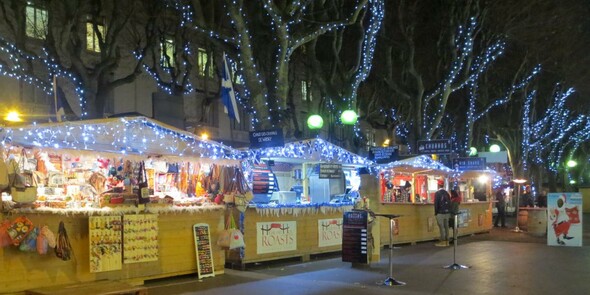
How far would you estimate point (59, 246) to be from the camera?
8.55 m

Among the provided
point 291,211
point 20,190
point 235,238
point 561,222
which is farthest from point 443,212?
point 20,190

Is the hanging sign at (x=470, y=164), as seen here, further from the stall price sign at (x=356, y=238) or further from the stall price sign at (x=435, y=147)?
the stall price sign at (x=356, y=238)

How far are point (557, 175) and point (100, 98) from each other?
1474 inches

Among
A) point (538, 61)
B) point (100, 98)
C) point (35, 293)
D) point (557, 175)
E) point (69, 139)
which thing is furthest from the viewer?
point (557, 175)

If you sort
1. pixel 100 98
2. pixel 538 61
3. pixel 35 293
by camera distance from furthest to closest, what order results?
pixel 538 61, pixel 100 98, pixel 35 293

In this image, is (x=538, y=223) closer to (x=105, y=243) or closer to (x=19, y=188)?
(x=105, y=243)

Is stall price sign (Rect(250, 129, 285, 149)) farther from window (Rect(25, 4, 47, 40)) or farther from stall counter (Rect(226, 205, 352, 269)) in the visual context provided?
window (Rect(25, 4, 47, 40))

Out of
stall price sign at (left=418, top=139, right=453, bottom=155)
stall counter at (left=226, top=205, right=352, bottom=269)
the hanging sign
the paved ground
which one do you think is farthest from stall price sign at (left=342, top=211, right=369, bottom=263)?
the hanging sign

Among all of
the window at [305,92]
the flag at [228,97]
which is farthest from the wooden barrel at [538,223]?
the flag at [228,97]

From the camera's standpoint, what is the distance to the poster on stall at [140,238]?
949 cm

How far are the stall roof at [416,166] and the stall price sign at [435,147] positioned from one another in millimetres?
494

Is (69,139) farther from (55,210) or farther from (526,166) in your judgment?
(526,166)

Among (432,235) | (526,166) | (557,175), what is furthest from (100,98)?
(557,175)

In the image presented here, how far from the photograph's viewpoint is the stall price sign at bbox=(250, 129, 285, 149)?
1262 centimetres
